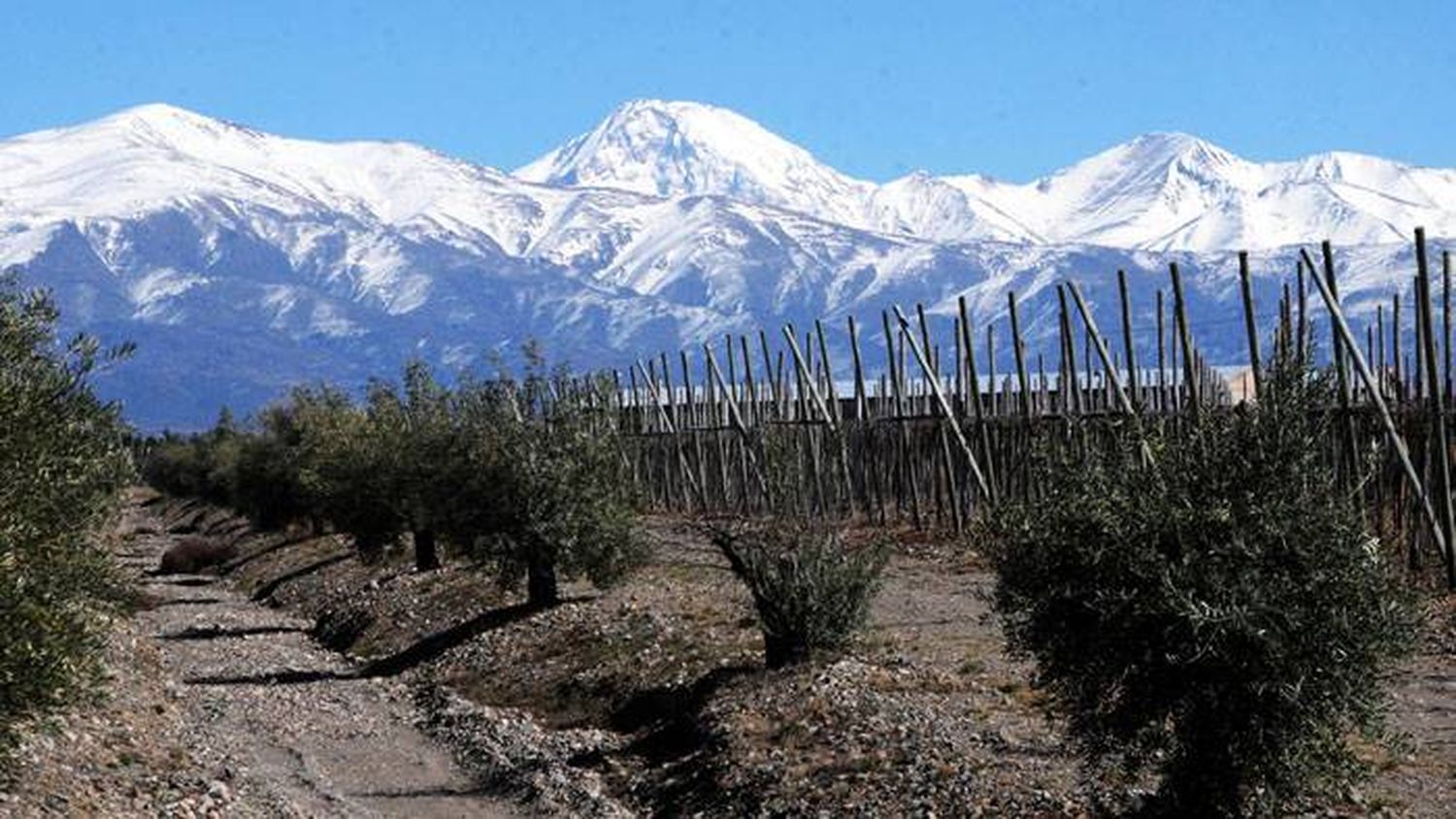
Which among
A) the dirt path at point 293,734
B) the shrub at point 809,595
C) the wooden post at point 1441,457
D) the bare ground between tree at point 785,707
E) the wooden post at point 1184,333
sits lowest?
the dirt path at point 293,734

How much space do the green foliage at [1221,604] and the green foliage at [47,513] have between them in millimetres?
8548

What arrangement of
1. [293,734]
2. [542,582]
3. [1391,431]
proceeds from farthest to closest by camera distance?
1. [542,582]
2. [293,734]
3. [1391,431]

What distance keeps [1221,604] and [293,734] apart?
1840 cm

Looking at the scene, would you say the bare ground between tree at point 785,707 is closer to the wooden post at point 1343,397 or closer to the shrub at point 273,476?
the wooden post at point 1343,397

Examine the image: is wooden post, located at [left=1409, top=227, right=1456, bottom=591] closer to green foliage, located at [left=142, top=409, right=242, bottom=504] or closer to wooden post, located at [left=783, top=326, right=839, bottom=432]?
wooden post, located at [left=783, top=326, right=839, bottom=432]

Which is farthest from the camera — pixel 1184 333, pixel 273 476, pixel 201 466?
pixel 201 466

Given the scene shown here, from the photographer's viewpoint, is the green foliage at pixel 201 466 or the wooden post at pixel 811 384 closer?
the wooden post at pixel 811 384

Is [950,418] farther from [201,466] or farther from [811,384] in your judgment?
[201,466]

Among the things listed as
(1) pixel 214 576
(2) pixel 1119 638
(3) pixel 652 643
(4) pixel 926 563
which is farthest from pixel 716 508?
(2) pixel 1119 638

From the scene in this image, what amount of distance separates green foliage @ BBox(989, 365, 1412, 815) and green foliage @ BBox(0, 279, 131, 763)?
8.55m

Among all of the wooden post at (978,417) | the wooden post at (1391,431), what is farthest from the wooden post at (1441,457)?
the wooden post at (978,417)

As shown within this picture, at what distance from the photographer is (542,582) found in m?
39.0

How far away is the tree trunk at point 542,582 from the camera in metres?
38.8

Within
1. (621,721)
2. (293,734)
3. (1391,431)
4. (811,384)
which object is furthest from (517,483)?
(1391,431)
